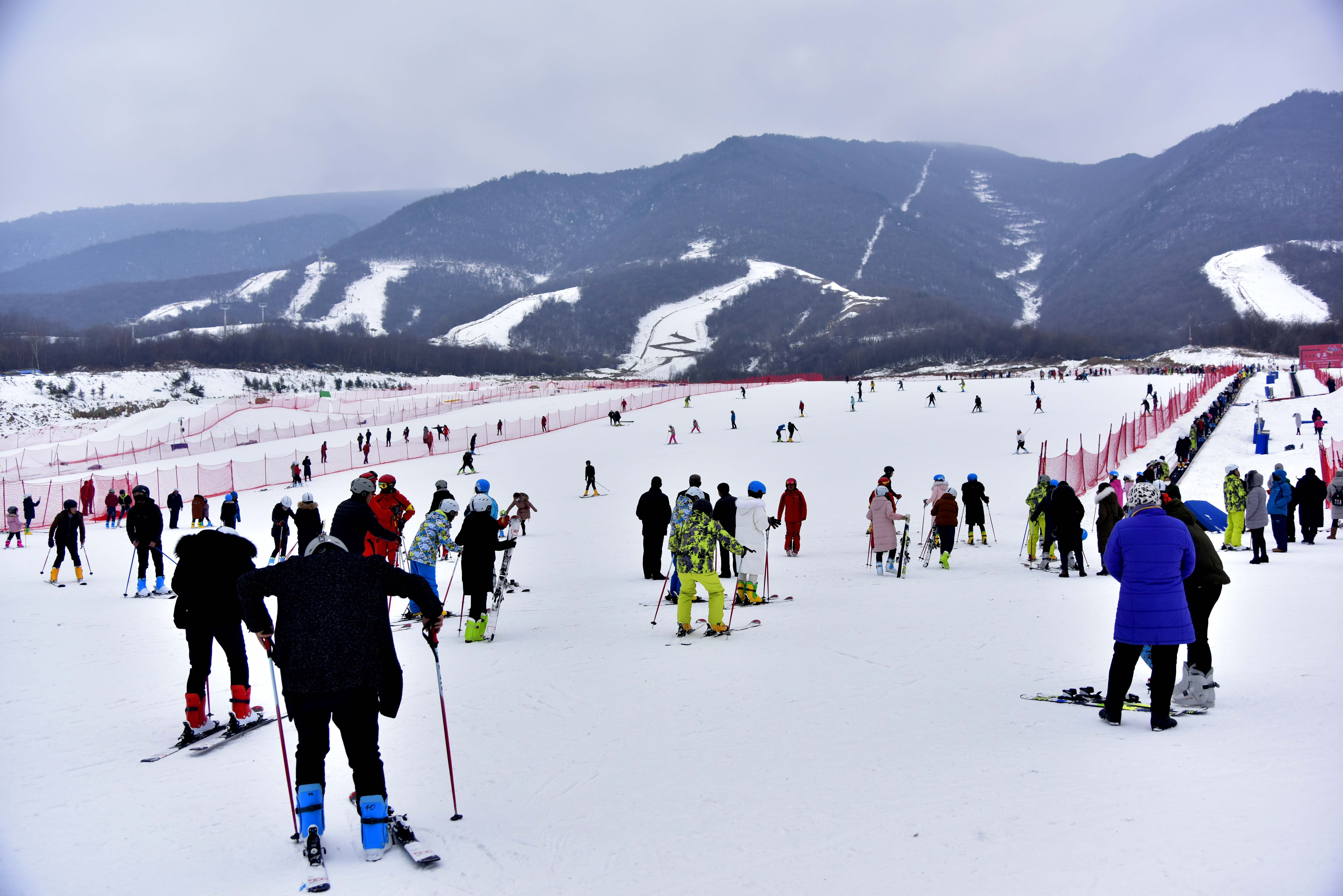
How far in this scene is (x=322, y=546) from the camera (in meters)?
4.21

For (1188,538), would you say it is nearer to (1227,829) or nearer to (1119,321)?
(1227,829)

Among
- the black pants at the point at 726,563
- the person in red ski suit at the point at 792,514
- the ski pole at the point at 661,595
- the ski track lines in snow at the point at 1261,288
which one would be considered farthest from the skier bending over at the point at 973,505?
the ski track lines in snow at the point at 1261,288

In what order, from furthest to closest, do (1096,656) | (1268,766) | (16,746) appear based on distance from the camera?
(1096,656) → (16,746) → (1268,766)

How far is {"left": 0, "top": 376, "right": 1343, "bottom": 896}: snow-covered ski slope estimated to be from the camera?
391cm

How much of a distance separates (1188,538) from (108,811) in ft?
21.8

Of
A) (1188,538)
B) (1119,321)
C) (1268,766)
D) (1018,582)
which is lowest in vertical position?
(1018,582)

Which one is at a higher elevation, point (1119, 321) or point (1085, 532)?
point (1119, 321)

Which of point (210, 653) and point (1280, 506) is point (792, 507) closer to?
point (1280, 506)

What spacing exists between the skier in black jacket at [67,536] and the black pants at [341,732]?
12885mm

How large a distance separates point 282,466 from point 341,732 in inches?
1679

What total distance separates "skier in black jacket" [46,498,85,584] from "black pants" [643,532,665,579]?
378 inches

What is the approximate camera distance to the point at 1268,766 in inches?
179

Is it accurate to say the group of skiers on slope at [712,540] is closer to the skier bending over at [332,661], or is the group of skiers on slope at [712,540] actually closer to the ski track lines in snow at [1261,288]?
the skier bending over at [332,661]

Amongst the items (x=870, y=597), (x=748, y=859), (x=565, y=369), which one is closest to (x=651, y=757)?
(x=748, y=859)
